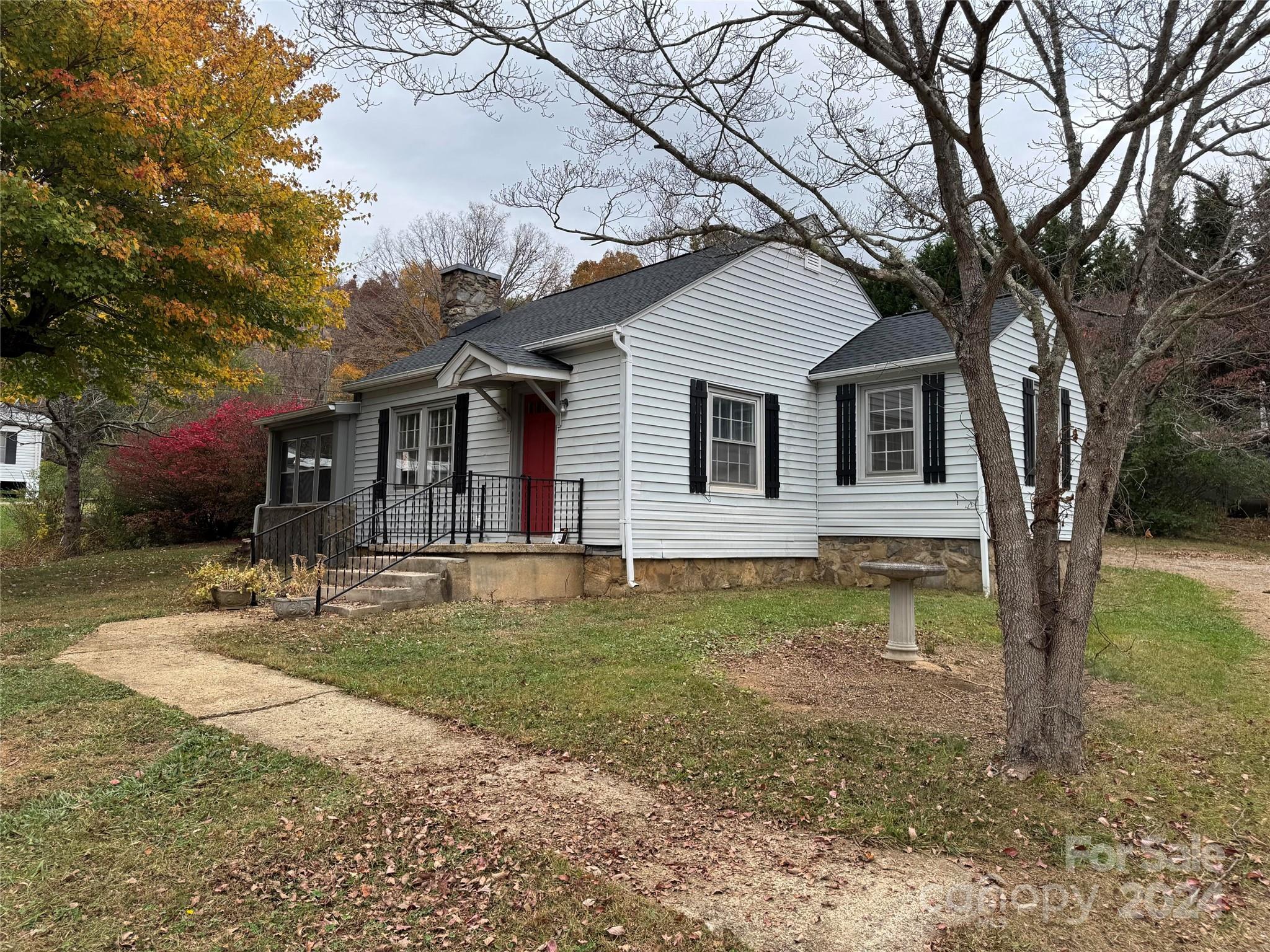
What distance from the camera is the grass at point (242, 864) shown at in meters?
2.56

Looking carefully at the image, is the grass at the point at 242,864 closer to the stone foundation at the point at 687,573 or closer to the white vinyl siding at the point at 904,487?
the stone foundation at the point at 687,573

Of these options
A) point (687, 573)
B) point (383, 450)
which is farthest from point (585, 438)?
point (383, 450)

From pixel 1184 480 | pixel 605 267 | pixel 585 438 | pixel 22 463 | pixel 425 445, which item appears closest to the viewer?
pixel 585 438

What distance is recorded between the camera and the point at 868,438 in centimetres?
1238

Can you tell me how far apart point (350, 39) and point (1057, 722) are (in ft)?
16.6

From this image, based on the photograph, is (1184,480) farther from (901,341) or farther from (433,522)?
(433,522)

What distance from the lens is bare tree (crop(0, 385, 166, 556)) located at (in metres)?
16.9

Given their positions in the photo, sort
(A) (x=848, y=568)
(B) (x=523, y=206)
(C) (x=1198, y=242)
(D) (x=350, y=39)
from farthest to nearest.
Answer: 1. (A) (x=848, y=568)
2. (C) (x=1198, y=242)
3. (B) (x=523, y=206)
4. (D) (x=350, y=39)

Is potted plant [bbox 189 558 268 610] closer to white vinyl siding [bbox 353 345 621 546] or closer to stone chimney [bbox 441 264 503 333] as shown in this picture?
white vinyl siding [bbox 353 345 621 546]

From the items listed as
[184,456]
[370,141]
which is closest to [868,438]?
[370,141]

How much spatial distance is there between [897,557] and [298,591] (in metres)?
7.98

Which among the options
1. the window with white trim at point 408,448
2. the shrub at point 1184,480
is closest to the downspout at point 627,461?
the window with white trim at point 408,448

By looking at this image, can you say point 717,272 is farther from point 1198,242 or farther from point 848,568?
point 1198,242

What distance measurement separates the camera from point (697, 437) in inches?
445
